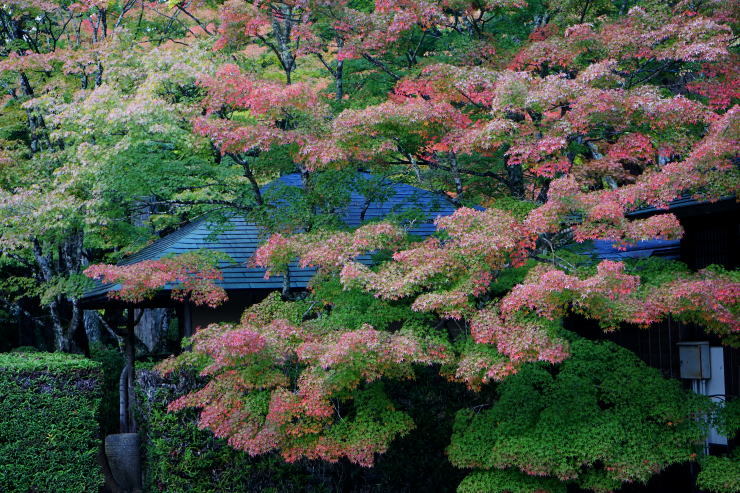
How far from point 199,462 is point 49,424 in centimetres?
229

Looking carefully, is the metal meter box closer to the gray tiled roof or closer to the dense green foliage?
the dense green foliage

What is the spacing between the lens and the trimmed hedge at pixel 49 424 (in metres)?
10.6

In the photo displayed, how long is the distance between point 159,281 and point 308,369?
104 inches

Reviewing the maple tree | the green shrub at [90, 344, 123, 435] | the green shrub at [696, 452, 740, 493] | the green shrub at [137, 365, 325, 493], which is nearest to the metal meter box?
the maple tree

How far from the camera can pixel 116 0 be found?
1639cm

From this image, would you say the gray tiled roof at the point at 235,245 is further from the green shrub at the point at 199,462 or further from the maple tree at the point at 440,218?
the green shrub at the point at 199,462

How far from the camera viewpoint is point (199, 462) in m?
10.6

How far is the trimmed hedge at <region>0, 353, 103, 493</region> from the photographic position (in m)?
10.6

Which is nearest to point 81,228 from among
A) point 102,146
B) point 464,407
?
point 102,146

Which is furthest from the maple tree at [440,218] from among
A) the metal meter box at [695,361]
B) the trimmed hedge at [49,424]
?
the trimmed hedge at [49,424]

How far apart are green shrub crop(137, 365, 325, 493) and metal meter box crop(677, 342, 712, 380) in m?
5.50

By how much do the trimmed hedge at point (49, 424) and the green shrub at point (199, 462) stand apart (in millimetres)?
1046

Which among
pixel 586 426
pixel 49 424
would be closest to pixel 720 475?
pixel 586 426

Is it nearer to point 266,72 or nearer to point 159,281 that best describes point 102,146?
point 159,281
